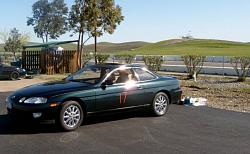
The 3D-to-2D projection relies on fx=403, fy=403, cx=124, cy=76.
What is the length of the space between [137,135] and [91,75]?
2.07m

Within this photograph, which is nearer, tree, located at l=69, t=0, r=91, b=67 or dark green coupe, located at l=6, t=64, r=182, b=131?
dark green coupe, located at l=6, t=64, r=182, b=131

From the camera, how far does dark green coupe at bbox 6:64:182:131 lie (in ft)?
24.6

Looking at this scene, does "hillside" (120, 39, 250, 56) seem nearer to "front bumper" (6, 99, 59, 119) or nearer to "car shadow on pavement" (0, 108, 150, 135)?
"car shadow on pavement" (0, 108, 150, 135)

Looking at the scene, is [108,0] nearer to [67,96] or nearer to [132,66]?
[132,66]

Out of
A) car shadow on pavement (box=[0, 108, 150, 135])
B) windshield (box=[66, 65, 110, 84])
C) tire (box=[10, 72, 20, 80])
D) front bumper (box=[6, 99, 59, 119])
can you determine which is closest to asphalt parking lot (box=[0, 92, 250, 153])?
car shadow on pavement (box=[0, 108, 150, 135])

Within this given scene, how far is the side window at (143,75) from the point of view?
914cm

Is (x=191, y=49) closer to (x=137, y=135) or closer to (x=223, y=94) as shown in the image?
(x=223, y=94)

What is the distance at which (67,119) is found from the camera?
7.64 metres

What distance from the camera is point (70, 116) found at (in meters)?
7.68

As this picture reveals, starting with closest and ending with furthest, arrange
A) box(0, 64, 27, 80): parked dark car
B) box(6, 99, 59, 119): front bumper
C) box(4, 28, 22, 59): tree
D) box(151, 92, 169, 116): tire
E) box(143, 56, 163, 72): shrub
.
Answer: box(6, 99, 59, 119): front bumper → box(151, 92, 169, 116): tire → box(0, 64, 27, 80): parked dark car → box(143, 56, 163, 72): shrub → box(4, 28, 22, 59): tree

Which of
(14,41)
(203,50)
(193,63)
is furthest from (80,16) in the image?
(203,50)

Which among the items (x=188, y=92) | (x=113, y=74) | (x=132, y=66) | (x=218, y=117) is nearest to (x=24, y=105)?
(x=113, y=74)

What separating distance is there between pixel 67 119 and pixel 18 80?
13692 millimetres

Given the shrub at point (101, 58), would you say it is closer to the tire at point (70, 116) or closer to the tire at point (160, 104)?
the tire at point (160, 104)
